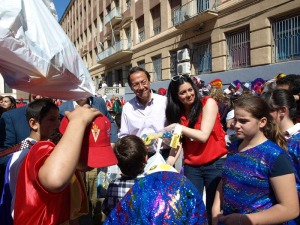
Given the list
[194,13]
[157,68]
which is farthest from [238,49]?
[157,68]

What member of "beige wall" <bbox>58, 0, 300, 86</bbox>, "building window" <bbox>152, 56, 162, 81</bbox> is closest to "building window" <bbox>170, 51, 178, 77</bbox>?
"beige wall" <bbox>58, 0, 300, 86</bbox>

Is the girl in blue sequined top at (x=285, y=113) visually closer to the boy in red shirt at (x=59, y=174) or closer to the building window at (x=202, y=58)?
the boy in red shirt at (x=59, y=174)

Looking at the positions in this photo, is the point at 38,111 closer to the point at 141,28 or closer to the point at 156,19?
the point at 156,19

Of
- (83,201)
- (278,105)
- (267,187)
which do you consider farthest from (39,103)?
(278,105)

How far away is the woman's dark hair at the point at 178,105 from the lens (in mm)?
2900

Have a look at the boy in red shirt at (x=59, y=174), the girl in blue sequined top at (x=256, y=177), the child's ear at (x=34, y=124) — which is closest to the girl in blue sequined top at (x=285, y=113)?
the girl in blue sequined top at (x=256, y=177)

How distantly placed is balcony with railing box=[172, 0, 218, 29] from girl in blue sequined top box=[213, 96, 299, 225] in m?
12.1

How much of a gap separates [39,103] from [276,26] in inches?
410

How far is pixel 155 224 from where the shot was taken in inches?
35.1

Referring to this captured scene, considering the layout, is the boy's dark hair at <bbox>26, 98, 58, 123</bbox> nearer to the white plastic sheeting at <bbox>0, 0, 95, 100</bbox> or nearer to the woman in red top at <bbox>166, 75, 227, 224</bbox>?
the white plastic sheeting at <bbox>0, 0, 95, 100</bbox>

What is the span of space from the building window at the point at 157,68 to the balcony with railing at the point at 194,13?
3111 millimetres

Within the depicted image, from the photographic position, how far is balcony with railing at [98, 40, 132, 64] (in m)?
23.0

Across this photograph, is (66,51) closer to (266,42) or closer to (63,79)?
(63,79)

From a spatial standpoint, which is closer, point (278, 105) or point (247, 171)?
point (247, 171)
